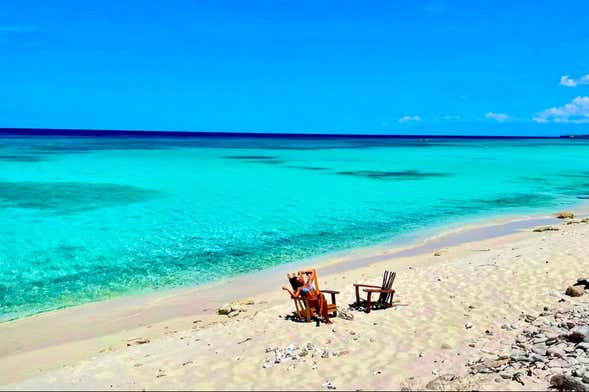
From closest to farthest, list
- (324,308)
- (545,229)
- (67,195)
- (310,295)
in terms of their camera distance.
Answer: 1. (324,308)
2. (310,295)
3. (545,229)
4. (67,195)

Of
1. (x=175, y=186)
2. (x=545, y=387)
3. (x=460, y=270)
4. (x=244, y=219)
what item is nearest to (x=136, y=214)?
(x=244, y=219)

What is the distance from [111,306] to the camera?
513 inches

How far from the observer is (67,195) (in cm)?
3172

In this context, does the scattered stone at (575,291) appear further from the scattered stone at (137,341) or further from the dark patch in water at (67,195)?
the dark patch in water at (67,195)

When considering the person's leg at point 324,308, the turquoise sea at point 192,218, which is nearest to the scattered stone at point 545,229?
the turquoise sea at point 192,218

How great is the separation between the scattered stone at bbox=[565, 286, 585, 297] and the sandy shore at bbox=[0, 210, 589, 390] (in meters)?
0.20

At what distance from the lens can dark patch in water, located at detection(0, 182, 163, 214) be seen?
2792 cm

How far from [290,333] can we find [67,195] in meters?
25.5

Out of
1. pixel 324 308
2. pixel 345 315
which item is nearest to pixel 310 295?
pixel 324 308

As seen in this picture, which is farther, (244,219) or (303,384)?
(244,219)

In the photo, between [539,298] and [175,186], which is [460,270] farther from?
[175,186]

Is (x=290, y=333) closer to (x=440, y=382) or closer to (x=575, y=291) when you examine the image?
(x=440, y=382)

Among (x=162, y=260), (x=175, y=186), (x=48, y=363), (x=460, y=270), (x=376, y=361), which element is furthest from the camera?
(x=175, y=186)

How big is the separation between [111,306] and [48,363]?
3346mm
